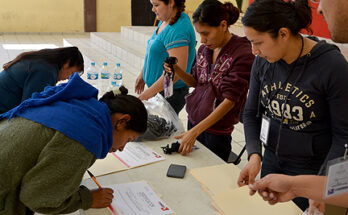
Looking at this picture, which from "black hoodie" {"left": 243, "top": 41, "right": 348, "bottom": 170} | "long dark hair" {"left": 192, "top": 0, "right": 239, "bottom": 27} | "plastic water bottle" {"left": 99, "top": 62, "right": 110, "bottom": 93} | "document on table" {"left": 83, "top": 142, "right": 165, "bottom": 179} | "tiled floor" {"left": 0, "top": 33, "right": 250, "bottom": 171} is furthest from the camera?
"tiled floor" {"left": 0, "top": 33, "right": 250, "bottom": 171}

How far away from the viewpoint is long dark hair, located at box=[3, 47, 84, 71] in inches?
71.7

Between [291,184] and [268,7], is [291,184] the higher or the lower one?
the lower one

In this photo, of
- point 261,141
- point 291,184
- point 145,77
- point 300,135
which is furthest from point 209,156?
point 145,77

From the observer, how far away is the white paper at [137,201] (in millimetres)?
1140

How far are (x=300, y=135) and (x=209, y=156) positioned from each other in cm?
49

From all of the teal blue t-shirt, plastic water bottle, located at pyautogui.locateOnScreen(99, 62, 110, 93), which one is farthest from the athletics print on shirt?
plastic water bottle, located at pyautogui.locateOnScreen(99, 62, 110, 93)

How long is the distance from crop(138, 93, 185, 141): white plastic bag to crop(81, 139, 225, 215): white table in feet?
0.40

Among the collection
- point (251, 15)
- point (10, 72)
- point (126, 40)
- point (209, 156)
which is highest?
point (251, 15)

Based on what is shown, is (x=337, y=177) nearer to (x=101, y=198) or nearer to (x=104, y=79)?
(x=101, y=198)

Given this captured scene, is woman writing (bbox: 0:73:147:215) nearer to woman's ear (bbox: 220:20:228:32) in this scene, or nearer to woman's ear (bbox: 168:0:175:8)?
woman's ear (bbox: 220:20:228:32)

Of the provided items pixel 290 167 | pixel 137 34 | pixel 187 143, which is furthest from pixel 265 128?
pixel 137 34

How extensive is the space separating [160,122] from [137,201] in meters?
0.61

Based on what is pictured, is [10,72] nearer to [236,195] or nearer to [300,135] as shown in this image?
[236,195]

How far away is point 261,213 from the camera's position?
1.15 metres
